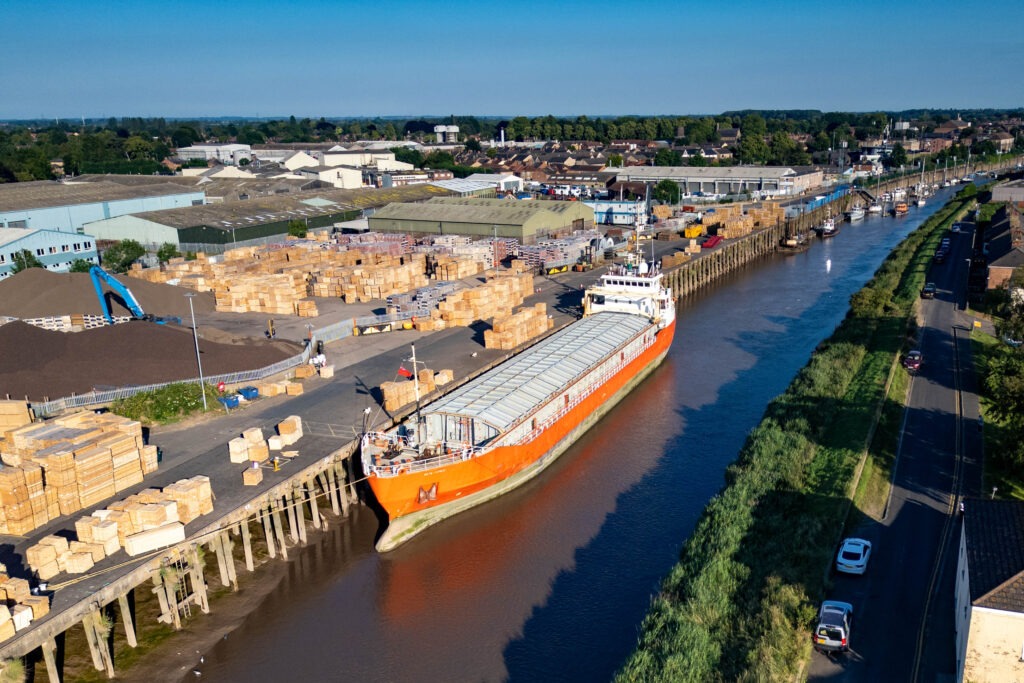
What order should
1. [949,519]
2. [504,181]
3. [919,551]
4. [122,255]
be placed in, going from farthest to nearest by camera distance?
[504,181]
[122,255]
[949,519]
[919,551]

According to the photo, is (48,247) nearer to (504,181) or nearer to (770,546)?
(770,546)

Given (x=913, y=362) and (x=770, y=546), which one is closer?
(x=770, y=546)

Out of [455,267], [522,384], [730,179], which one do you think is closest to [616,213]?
[455,267]

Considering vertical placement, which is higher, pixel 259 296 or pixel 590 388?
pixel 259 296

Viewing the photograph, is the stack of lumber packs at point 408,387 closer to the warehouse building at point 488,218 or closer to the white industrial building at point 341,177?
the warehouse building at point 488,218

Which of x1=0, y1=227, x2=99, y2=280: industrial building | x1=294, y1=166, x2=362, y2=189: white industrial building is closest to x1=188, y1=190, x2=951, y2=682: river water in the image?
x1=0, y1=227, x2=99, y2=280: industrial building

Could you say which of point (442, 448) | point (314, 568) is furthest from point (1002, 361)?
point (314, 568)

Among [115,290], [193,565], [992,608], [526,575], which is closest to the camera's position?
[992,608]
